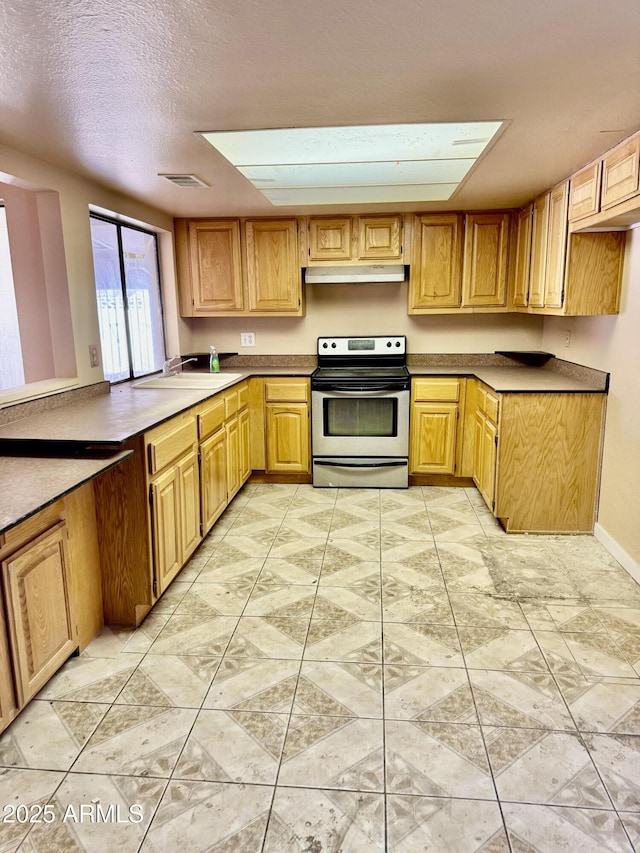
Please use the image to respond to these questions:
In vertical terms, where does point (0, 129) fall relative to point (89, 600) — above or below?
above

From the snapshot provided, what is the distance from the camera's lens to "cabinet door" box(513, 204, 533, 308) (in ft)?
12.5

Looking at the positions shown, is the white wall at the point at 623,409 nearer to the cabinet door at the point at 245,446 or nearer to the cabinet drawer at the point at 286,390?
→ the cabinet drawer at the point at 286,390

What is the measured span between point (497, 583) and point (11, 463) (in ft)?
7.37

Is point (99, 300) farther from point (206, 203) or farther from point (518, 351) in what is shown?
point (518, 351)

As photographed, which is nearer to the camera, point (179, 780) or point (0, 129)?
point (179, 780)

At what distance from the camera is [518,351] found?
4500 millimetres

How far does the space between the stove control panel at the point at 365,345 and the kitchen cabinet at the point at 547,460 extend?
128 centimetres

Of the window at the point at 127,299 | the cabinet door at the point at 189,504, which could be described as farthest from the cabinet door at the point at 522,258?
the window at the point at 127,299

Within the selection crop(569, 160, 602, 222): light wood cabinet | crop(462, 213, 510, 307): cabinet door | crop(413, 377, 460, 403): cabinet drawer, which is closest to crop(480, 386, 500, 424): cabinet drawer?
crop(413, 377, 460, 403): cabinet drawer

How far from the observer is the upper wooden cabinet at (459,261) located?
4125 mm

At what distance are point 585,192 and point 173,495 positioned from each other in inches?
102

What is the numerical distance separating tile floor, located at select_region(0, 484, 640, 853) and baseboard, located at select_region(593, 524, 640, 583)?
0.05m

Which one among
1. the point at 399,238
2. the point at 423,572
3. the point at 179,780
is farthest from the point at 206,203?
the point at 179,780

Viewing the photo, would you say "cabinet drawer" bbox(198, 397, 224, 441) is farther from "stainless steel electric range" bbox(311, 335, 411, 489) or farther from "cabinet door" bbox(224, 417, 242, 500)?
"stainless steel electric range" bbox(311, 335, 411, 489)
